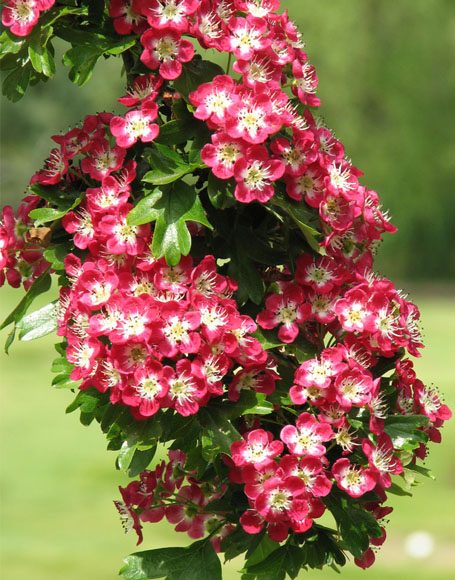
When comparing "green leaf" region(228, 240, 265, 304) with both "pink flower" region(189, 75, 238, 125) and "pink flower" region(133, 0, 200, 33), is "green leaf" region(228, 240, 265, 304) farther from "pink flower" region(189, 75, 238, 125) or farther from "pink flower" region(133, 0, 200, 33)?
"pink flower" region(133, 0, 200, 33)

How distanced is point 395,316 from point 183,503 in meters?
0.65

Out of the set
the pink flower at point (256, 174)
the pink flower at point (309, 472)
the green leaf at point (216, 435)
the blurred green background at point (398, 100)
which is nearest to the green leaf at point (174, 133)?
the pink flower at point (256, 174)

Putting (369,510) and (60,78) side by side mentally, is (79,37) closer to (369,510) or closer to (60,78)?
(369,510)

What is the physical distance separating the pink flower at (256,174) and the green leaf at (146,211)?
0.16 meters

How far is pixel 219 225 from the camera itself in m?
2.40

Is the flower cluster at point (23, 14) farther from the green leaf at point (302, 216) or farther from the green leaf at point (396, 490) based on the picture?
the green leaf at point (396, 490)

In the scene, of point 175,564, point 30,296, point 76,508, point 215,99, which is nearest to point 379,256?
point 76,508

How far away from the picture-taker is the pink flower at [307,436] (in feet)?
7.55

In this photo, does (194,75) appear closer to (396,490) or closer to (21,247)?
(21,247)

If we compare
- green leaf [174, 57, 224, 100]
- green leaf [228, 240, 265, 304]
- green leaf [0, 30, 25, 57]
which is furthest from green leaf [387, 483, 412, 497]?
green leaf [0, 30, 25, 57]

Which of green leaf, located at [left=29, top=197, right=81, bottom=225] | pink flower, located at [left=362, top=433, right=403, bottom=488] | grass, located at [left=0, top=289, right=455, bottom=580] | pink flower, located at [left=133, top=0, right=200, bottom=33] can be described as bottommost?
pink flower, located at [left=362, top=433, right=403, bottom=488]

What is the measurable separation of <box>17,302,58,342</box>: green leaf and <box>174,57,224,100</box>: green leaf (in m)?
0.54

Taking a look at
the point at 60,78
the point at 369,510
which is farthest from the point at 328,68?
the point at 369,510

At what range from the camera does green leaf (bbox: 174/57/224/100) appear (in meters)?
2.32
